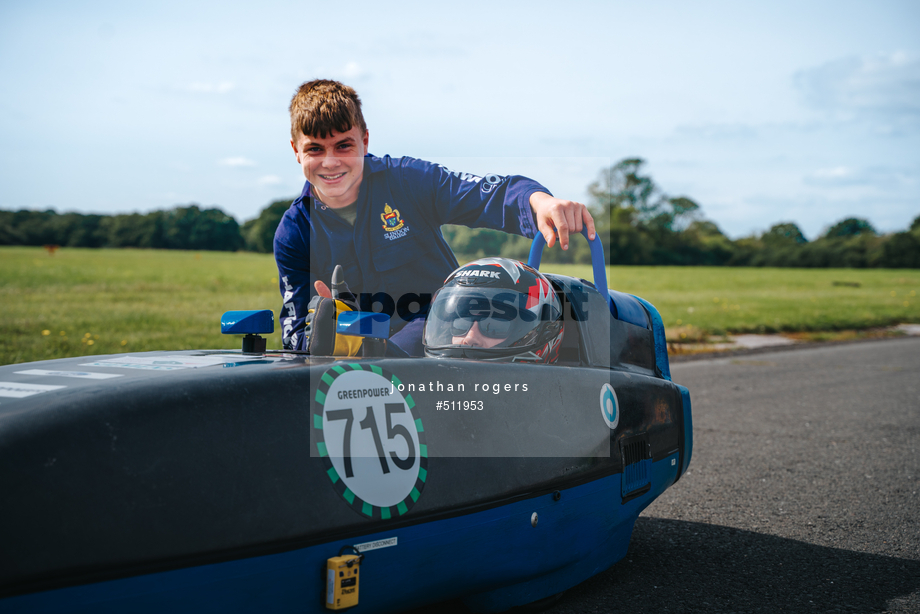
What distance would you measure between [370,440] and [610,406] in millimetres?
1088

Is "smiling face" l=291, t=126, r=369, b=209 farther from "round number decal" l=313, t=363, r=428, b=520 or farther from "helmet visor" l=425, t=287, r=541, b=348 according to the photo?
"round number decal" l=313, t=363, r=428, b=520

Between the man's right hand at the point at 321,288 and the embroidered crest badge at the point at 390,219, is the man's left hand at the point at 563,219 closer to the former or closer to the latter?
the embroidered crest badge at the point at 390,219

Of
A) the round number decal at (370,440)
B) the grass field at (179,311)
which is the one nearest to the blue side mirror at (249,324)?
the round number decal at (370,440)

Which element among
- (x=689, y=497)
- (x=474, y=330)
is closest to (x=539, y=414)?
(x=474, y=330)

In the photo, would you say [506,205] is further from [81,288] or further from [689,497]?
[81,288]

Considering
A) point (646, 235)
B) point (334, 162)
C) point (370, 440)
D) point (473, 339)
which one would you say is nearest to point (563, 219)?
point (473, 339)

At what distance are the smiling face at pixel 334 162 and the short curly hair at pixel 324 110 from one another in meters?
0.03

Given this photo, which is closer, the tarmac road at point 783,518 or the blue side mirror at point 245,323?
the blue side mirror at point 245,323

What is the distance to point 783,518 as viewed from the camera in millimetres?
3840

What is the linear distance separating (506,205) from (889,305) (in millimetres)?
22369

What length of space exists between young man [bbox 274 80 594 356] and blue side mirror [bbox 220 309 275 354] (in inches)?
19.2

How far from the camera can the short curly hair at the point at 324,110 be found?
2980 mm

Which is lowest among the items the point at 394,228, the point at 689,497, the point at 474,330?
the point at 689,497

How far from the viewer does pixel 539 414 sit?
8.04 ft
